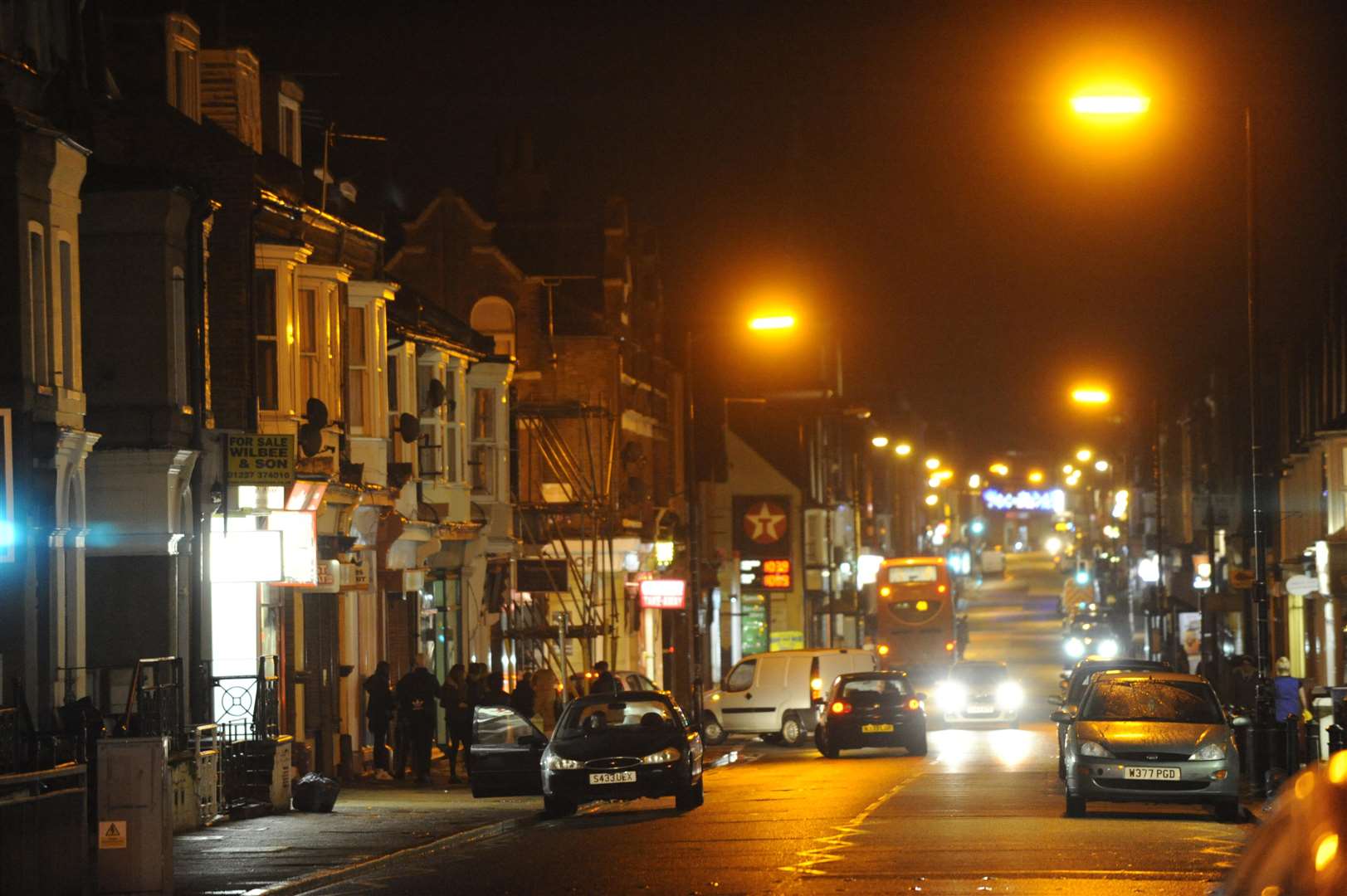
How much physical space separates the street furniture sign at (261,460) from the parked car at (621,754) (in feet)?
16.0

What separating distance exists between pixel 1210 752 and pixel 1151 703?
4.42 ft

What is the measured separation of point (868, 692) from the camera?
39.1 metres

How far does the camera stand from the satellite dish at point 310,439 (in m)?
30.6

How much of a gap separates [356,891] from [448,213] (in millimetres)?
37742

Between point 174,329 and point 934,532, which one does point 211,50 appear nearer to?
point 174,329

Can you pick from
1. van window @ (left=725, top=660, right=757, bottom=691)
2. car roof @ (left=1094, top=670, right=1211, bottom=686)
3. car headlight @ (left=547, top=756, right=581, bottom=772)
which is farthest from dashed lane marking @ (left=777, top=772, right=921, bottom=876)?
van window @ (left=725, top=660, right=757, bottom=691)

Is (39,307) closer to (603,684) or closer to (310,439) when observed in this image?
(310,439)

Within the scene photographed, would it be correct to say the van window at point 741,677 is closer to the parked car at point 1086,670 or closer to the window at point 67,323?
the parked car at point 1086,670

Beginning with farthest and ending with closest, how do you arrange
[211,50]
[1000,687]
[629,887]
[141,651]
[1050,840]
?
[1000,687] → [211,50] → [141,651] → [1050,840] → [629,887]

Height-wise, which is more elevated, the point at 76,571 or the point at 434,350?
the point at 434,350

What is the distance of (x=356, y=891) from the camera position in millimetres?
17875

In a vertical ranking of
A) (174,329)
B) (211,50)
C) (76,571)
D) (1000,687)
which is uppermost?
(211,50)

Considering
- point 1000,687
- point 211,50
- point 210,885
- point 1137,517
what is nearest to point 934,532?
point 1137,517

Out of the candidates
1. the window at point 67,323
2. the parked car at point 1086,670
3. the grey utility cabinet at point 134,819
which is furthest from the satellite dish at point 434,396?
the grey utility cabinet at point 134,819
